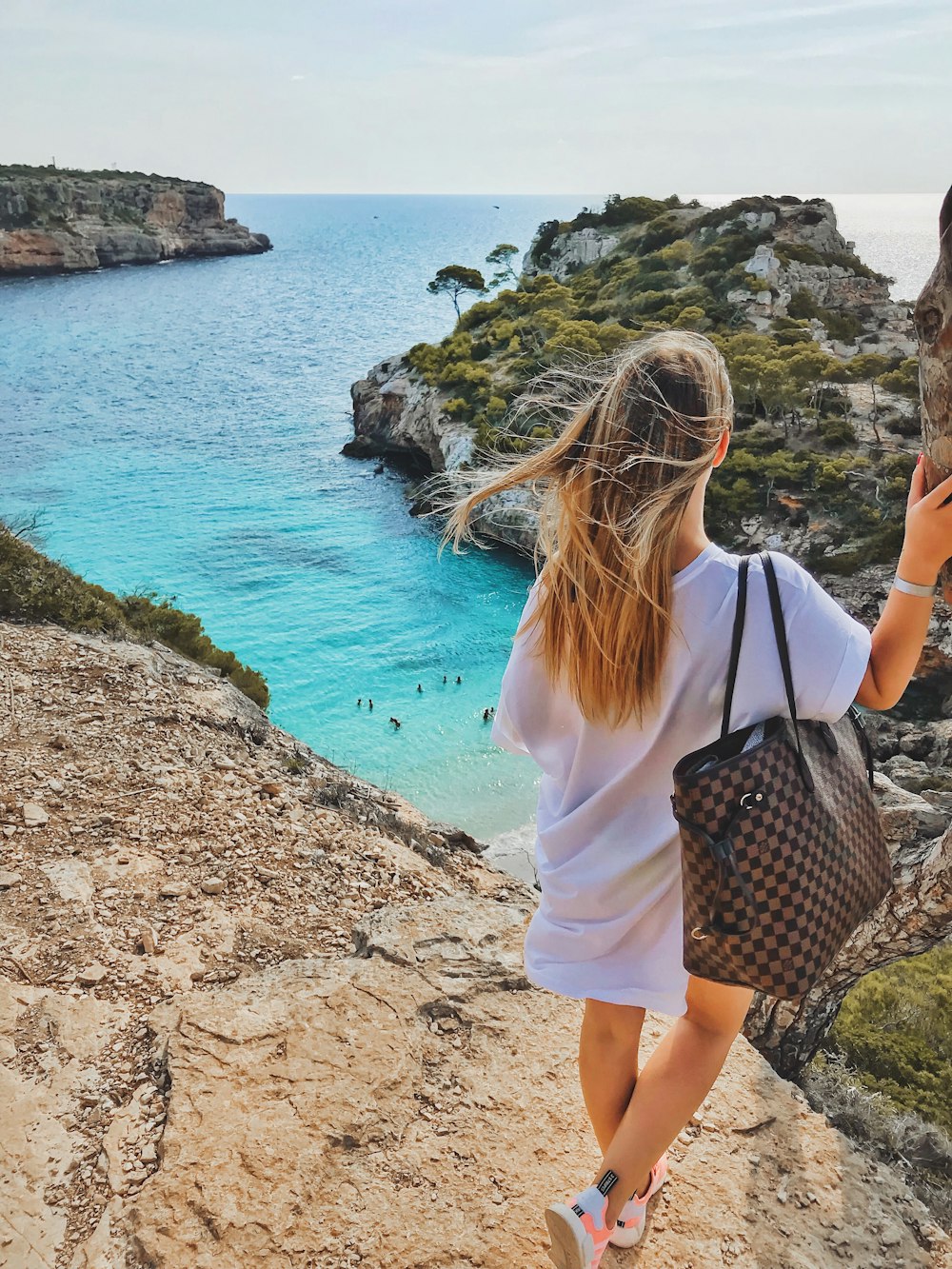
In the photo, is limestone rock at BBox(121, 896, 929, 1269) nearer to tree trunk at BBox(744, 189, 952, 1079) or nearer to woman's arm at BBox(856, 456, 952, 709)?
tree trunk at BBox(744, 189, 952, 1079)

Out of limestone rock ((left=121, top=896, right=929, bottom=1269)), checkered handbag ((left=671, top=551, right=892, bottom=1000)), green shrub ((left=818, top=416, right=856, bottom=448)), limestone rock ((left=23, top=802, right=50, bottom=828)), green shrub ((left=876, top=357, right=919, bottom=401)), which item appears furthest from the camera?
green shrub ((left=876, top=357, right=919, bottom=401))

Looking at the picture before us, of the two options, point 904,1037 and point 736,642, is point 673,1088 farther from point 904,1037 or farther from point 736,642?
point 904,1037

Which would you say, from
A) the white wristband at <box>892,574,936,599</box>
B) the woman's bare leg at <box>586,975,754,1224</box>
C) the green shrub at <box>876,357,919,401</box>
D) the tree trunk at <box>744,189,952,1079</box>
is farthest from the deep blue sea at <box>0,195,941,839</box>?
the green shrub at <box>876,357,919,401</box>

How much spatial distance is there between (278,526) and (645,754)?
103 feet

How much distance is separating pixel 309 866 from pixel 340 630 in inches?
786

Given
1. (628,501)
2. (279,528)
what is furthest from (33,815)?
(279,528)

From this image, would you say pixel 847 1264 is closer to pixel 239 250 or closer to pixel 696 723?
pixel 696 723

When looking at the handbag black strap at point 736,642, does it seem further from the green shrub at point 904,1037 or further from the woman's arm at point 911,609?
the green shrub at point 904,1037

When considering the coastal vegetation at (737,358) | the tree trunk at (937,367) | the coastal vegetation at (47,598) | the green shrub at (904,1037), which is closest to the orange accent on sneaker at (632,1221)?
the tree trunk at (937,367)

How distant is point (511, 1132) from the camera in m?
2.79

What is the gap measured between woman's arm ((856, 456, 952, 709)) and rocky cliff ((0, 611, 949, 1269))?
182 cm

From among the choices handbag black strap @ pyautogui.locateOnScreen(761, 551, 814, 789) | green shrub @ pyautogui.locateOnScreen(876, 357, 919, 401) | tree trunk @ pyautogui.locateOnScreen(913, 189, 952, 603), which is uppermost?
green shrub @ pyautogui.locateOnScreen(876, 357, 919, 401)

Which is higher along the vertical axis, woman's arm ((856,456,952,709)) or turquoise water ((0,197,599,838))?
woman's arm ((856,456,952,709))

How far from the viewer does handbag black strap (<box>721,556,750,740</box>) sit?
1630 mm
